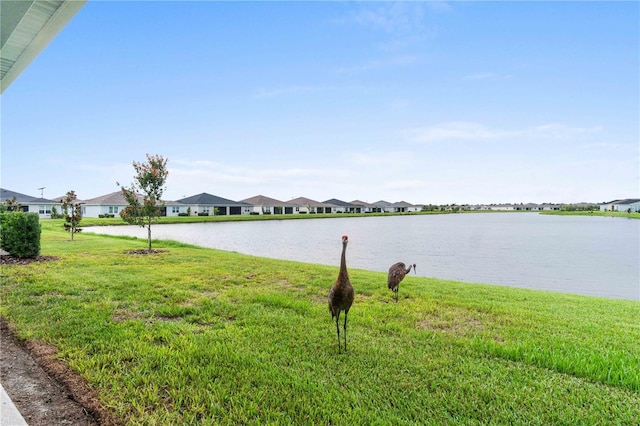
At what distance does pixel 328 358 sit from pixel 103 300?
4293 millimetres

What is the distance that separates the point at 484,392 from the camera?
9.18ft

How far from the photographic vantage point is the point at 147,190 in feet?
42.3

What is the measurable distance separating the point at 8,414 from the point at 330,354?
2.67m

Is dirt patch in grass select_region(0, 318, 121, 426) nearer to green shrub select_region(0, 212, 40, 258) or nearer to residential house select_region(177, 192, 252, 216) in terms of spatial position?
green shrub select_region(0, 212, 40, 258)

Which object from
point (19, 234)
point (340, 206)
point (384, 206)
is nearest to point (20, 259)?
point (19, 234)

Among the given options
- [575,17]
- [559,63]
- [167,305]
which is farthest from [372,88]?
[167,305]

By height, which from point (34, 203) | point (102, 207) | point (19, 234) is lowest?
point (19, 234)

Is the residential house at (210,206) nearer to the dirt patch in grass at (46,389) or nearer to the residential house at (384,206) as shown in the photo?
the residential house at (384,206)

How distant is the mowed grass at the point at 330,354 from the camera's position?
8.45 ft

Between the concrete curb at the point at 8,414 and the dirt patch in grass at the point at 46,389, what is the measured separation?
0.17 ft

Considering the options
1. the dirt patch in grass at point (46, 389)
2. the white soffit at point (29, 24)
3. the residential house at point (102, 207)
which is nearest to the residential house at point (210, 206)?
the residential house at point (102, 207)

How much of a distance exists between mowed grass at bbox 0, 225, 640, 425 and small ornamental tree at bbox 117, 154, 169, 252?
6.63 metres

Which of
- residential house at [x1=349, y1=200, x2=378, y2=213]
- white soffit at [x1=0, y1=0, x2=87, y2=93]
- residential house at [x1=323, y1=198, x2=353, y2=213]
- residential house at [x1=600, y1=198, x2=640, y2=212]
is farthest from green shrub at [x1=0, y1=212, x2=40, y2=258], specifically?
residential house at [x1=600, y1=198, x2=640, y2=212]

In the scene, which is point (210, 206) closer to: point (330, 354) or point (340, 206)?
point (340, 206)
